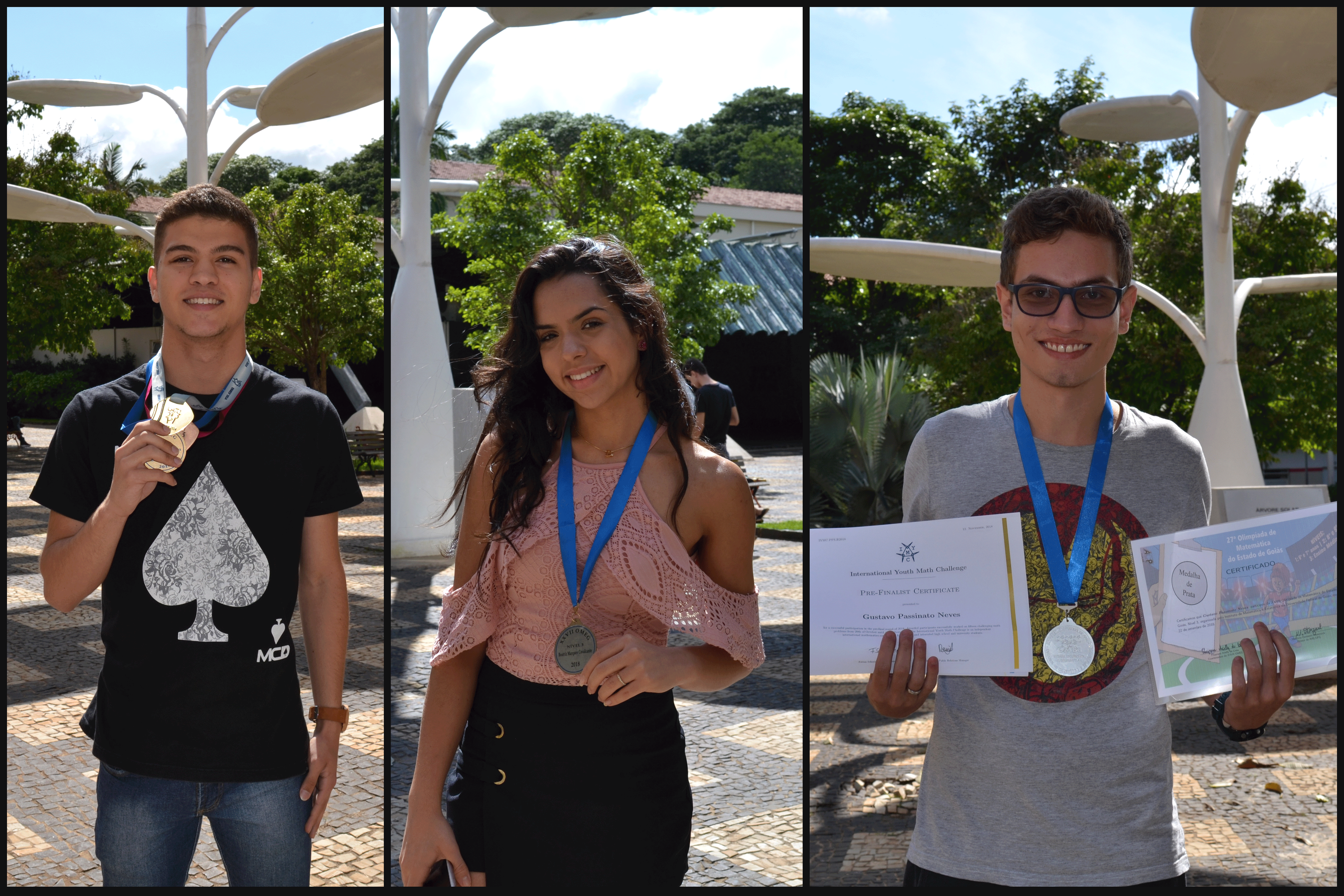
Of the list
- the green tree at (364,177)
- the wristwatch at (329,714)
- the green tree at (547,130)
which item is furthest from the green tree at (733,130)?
the wristwatch at (329,714)

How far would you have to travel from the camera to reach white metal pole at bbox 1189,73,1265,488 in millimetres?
7316

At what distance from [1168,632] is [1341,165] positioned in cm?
145

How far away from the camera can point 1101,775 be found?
66.1 inches

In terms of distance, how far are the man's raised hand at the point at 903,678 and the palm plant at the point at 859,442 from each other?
741 centimetres

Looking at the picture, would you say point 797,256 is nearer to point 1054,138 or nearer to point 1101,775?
point 1101,775

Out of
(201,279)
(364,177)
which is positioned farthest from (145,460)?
(364,177)

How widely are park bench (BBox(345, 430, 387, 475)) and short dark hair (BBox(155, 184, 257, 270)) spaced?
501 millimetres

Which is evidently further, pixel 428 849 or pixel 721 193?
pixel 721 193

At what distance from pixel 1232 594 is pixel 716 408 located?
1.10 meters

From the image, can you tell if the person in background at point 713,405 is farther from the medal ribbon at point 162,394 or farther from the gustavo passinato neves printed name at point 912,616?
the medal ribbon at point 162,394

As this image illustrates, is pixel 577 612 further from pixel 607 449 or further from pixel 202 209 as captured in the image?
pixel 202 209

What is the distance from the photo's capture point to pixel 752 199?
8.56ft

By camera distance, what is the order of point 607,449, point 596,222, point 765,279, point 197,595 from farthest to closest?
point 765,279
point 596,222
point 197,595
point 607,449

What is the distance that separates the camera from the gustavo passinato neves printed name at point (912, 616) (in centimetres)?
183
